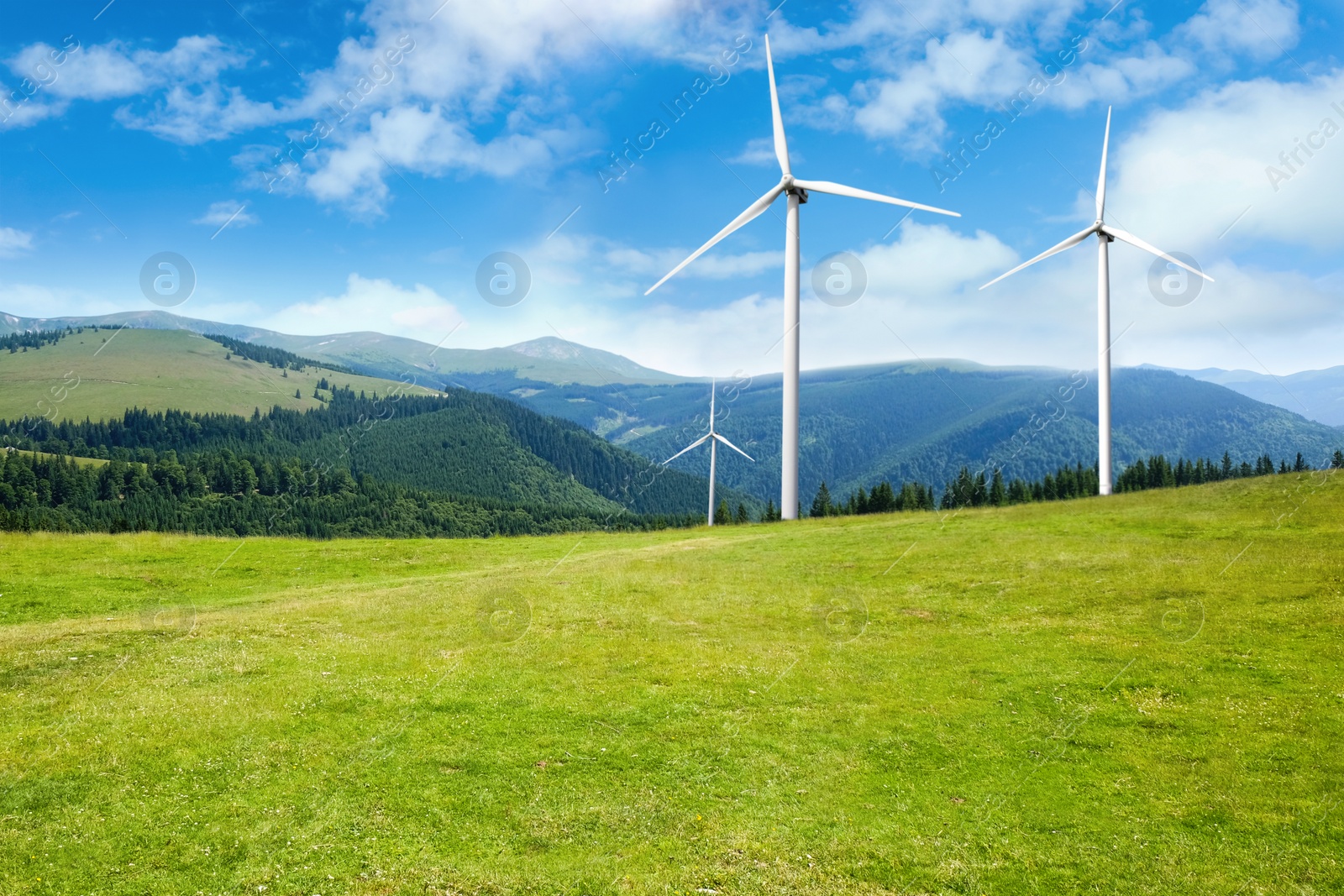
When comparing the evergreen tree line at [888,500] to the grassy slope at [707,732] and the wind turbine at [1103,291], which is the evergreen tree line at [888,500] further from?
the grassy slope at [707,732]

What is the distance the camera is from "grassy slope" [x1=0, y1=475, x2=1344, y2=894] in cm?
1366

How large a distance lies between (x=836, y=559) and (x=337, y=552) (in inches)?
1216

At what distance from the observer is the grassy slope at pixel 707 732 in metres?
13.7

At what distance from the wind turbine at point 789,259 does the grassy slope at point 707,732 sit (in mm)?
21724

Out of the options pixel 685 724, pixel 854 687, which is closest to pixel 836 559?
pixel 854 687

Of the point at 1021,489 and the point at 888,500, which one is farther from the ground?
the point at 1021,489

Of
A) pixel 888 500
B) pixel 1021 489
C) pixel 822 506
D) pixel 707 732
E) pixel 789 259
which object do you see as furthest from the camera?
pixel 822 506

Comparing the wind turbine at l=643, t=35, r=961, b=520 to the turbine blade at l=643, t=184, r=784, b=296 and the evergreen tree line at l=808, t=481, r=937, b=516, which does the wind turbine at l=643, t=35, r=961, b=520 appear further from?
the evergreen tree line at l=808, t=481, r=937, b=516

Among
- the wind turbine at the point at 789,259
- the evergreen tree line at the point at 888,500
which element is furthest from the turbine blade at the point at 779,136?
the evergreen tree line at the point at 888,500

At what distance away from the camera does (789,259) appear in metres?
57.2

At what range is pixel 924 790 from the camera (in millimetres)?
16484

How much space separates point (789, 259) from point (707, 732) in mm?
43814

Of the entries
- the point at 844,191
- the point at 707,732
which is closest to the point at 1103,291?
A: the point at 844,191

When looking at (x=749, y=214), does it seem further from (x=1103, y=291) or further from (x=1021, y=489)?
(x=1021, y=489)
